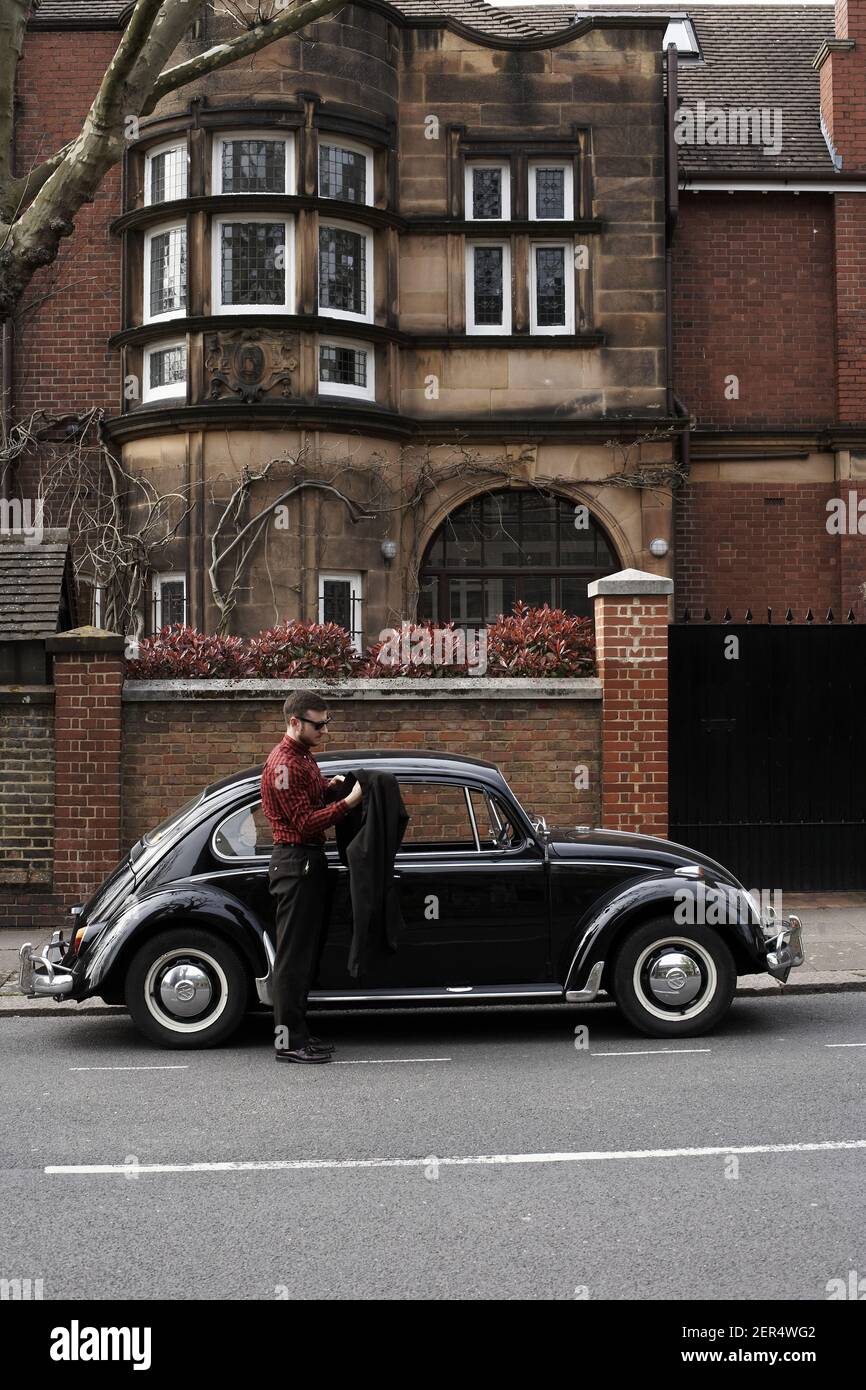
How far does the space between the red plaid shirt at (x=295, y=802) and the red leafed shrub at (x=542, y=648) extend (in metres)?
4.59

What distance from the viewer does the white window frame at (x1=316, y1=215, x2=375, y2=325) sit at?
56.2ft

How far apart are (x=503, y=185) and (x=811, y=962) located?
39.2 feet

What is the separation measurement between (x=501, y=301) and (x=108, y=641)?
878cm

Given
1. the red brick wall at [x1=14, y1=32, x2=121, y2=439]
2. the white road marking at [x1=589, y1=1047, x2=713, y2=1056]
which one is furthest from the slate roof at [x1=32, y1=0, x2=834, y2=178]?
the white road marking at [x1=589, y1=1047, x2=713, y2=1056]

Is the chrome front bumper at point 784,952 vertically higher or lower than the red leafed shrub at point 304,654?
lower

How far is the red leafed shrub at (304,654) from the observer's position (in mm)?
12000

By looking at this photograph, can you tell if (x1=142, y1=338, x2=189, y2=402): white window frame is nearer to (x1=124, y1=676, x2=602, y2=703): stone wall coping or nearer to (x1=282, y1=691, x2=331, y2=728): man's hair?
(x1=124, y1=676, x2=602, y2=703): stone wall coping

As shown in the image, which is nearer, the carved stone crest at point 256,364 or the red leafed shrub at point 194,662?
the red leafed shrub at point 194,662

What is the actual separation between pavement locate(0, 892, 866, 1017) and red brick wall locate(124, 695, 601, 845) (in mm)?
1542

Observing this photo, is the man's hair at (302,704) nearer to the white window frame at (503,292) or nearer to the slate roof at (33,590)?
the slate roof at (33,590)

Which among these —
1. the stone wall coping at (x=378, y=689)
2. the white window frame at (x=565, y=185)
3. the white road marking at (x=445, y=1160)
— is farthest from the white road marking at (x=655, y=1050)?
the white window frame at (x=565, y=185)
